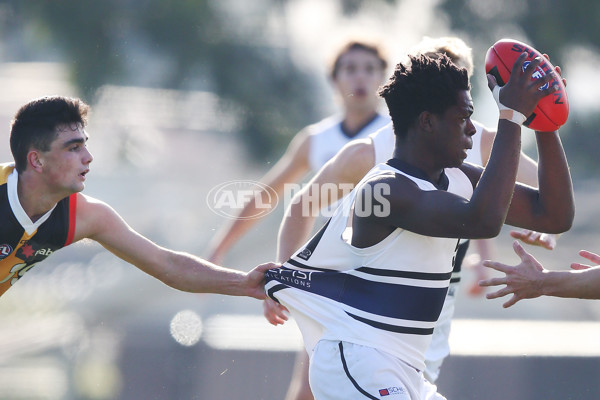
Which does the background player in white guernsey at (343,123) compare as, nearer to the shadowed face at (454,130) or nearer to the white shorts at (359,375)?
the shadowed face at (454,130)

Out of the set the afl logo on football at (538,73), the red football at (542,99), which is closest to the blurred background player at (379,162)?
the red football at (542,99)

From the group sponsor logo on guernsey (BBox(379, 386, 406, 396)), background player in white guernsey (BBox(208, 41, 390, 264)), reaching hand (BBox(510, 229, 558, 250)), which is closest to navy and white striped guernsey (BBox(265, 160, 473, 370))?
sponsor logo on guernsey (BBox(379, 386, 406, 396))

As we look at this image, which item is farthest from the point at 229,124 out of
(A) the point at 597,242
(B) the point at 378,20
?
(A) the point at 597,242

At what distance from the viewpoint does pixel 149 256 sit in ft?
11.1

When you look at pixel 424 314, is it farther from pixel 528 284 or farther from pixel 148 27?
pixel 148 27

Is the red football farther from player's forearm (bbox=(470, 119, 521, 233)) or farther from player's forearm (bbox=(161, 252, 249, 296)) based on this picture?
player's forearm (bbox=(161, 252, 249, 296))


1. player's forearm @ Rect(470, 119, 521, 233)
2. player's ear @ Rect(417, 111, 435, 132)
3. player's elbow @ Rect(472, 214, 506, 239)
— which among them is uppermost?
player's ear @ Rect(417, 111, 435, 132)

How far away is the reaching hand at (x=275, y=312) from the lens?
3.05 metres

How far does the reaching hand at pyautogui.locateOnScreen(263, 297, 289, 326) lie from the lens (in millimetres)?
3047

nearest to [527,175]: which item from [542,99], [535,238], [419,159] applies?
[535,238]

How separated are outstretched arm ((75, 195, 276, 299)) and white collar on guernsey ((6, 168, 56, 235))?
161mm

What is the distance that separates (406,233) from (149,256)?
1243 millimetres

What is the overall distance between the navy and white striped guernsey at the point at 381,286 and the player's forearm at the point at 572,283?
435mm

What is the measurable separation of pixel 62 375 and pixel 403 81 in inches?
202
